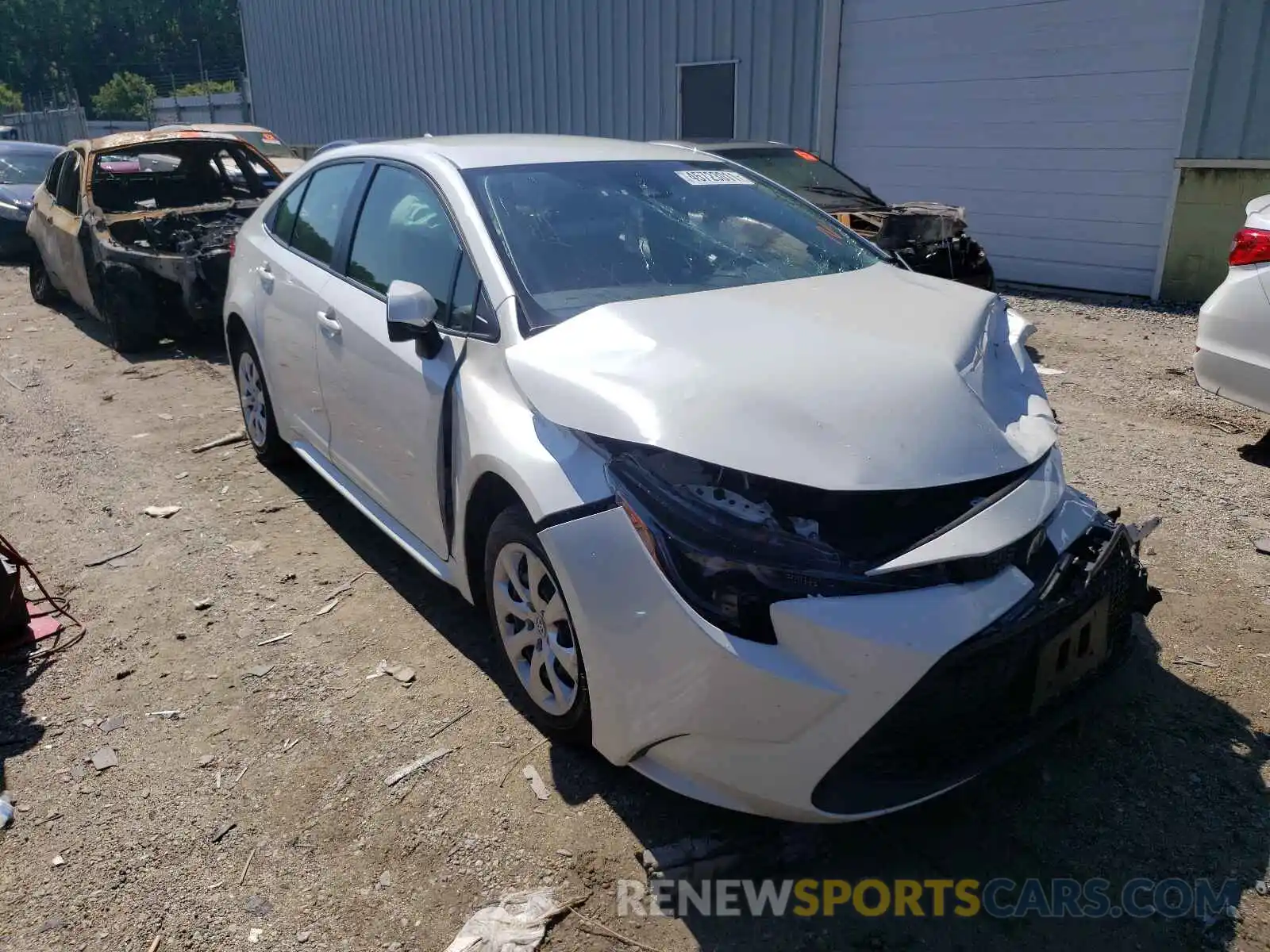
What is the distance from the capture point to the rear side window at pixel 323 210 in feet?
13.9

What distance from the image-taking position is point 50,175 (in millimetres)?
9625

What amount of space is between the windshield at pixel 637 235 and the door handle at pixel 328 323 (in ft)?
2.80

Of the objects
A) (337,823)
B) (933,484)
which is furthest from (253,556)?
(933,484)

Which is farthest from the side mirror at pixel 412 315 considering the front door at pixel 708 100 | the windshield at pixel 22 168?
the windshield at pixel 22 168

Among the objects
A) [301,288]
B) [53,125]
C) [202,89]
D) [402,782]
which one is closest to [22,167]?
[301,288]

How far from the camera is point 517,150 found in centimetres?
379

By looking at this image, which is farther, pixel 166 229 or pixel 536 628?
pixel 166 229

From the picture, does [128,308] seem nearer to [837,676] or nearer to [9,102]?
[837,676]

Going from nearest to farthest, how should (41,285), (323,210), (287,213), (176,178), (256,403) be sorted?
(323,210) < (287,213) < (256,403) < (176,178) < (41,285)

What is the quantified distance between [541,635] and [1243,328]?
3769 millimetres

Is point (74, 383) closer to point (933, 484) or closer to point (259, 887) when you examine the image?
point (259, 887)

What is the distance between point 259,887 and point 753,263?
2.48 m

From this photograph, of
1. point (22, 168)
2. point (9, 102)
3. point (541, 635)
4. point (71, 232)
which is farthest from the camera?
point (9, 102)

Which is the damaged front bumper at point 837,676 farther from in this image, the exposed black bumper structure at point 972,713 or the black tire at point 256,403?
the black tire at point 256,403
